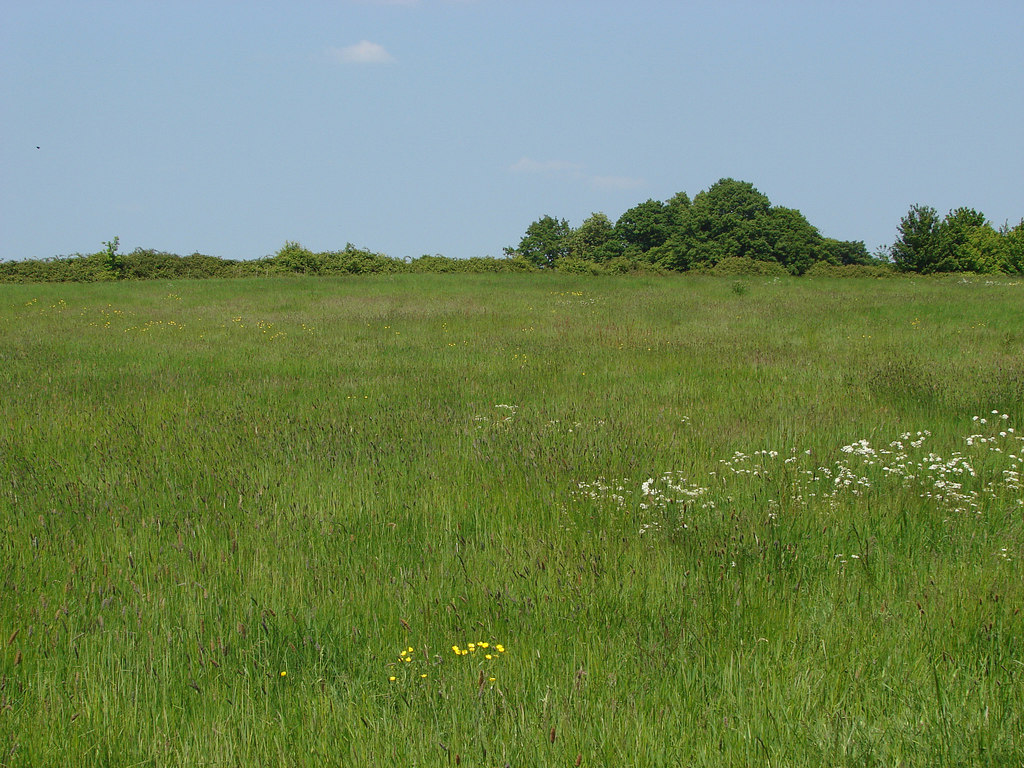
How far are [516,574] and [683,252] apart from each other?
6793 cm

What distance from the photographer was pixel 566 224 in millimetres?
84875

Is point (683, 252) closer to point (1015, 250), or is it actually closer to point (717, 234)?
point (717, 234)

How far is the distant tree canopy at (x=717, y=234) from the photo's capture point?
65.0 metres

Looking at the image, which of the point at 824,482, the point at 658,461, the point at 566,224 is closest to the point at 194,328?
the point at 658,461

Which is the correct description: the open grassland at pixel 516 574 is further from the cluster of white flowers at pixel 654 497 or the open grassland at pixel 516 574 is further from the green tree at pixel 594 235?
the green tree at pixel 594 235

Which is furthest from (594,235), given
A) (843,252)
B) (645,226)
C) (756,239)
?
(843,252)

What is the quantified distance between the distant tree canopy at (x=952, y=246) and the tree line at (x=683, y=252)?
0.34ft

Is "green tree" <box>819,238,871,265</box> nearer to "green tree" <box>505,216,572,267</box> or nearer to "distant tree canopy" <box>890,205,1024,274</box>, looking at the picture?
"distant tree canopy" <box>890,205,1024,274</box>

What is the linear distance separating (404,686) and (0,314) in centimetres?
2493

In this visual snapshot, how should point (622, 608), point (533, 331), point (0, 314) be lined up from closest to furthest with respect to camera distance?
point (622, 608), point (533, 331), point (0, 314)

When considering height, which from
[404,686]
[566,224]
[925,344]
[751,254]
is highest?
[566,224]

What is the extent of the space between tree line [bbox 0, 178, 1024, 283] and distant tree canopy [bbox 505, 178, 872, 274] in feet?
0.33

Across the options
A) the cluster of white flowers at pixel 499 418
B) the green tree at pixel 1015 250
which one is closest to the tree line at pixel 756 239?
the green tree at pixel 1015 250

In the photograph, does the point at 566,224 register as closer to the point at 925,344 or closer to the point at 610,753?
the point at 925,344
